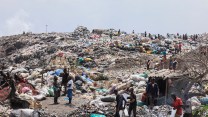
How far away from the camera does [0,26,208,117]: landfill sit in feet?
41.9

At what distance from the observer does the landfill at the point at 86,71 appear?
1277 cm

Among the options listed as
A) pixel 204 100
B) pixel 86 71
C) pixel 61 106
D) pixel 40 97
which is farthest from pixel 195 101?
pixel 86 71

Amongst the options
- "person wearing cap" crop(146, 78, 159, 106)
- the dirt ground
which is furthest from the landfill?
"person wearing cap" crop(146, 78, 159, 106)

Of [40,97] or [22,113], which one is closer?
[22,113]

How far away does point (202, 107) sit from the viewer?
12797 millimetres

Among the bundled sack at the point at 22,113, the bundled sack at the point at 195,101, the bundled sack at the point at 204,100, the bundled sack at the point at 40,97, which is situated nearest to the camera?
the bundled sack at the point at 22,113

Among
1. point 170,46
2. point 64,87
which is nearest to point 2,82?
point 64,87

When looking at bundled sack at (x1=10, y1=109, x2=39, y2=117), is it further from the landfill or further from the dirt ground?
the dirt ground

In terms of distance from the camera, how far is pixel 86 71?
22.9 metres

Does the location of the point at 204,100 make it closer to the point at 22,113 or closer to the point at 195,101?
the point at 195,101

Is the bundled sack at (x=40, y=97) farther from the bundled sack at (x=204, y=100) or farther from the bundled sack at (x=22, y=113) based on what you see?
the bundled sack at (x=204, y=100)

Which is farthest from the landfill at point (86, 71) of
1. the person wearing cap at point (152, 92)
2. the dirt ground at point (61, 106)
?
the person wearing cap at point (152, 92)

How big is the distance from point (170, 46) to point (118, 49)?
4.72 meters

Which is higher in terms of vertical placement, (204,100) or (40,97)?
(204,100)
